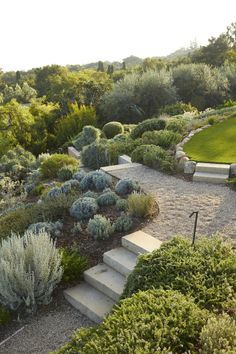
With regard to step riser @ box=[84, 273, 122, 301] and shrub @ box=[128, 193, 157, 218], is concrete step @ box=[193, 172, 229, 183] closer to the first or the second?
shrub @ box=[128, 193, 157, 218]

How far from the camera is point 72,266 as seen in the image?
571 cm

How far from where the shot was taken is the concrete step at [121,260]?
18.6 feet

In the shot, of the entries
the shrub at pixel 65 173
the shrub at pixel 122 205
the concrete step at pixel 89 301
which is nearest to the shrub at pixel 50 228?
the shrub at pixel 122 205

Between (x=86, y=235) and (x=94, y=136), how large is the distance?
8.89 metres

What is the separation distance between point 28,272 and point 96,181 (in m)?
3.35

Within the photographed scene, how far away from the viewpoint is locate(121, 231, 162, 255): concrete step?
5.85 metres

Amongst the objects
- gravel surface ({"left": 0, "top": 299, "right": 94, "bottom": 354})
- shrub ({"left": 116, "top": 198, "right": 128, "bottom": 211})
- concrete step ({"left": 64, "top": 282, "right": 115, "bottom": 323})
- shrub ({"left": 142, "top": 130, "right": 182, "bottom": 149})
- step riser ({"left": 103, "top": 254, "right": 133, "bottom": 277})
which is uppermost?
shrub ({"left": 142, "top": 130, "right": 182, "bottom": 149})

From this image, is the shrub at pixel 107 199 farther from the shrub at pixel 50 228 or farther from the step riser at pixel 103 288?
the step riser at pixel 103 288

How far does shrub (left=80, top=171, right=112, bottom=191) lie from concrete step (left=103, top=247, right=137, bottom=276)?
2390 millimetres

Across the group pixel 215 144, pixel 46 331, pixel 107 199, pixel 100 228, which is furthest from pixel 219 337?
pixel 215 144

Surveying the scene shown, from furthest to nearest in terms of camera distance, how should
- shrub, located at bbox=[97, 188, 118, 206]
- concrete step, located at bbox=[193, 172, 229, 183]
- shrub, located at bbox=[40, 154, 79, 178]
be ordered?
shrub, located at bbox=[40, 154, 79, 178] → concrete step, located at bbox=[193, 172, 229, 183] → shrub, located at bbox=[97, 188, 118, 206]

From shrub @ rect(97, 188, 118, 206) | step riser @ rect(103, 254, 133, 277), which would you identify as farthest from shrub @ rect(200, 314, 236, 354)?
shrub @ rect(97, 188, 118, 206)

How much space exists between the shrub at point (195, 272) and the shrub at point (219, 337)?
2.05ft

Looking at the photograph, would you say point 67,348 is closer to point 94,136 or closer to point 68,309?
point 68,309
